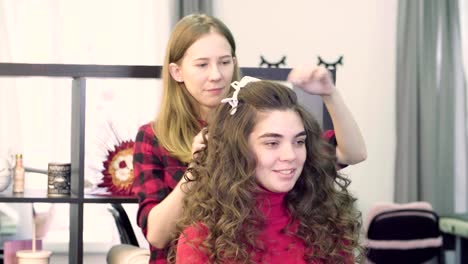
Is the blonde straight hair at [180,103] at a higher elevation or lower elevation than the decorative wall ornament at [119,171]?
higher

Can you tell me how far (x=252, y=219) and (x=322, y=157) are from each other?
0.20 metres

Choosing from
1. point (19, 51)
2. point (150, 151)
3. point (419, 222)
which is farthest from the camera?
point (19, 51)

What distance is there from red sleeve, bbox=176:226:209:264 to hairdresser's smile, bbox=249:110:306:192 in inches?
6.0

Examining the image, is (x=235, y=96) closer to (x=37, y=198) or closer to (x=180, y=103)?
(x=180, y=103)

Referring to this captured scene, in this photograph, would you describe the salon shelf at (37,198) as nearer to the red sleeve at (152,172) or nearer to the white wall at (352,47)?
the red sleeve at (152,172)

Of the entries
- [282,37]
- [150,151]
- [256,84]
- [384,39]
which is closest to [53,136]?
[282,37]

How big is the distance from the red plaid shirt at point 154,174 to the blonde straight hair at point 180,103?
0.03m

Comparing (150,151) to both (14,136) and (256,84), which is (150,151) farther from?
(14,136)

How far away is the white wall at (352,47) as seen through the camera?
4.57 meters

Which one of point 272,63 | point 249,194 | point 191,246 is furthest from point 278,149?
point 272,63

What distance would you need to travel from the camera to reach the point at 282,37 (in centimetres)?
459

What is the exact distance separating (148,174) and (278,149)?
41 centimetres

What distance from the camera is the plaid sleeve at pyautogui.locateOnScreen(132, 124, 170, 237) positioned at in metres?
1.90

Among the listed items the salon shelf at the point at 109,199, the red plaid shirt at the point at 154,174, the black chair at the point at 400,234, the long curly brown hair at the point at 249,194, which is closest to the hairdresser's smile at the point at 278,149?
the long curly brown hair at the point at 249,194
